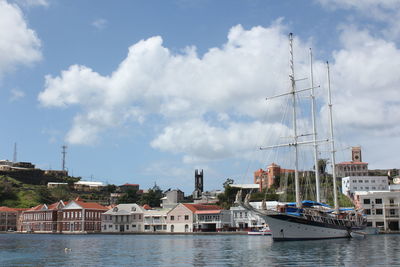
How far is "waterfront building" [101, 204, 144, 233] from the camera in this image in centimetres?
13125

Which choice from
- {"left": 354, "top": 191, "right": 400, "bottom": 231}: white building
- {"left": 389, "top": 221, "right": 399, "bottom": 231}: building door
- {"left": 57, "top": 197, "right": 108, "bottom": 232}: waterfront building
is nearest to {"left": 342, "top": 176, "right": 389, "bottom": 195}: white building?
{"left": 354, "top": 191, "right": 400, "bottom": 231}: white building

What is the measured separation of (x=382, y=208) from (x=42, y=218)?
319 ft

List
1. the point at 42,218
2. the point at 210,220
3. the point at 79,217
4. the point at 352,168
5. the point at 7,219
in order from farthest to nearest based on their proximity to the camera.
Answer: the point at 352,168
the point at 7,219
the point at 42,218
the point at 79,217
the point at 210,220

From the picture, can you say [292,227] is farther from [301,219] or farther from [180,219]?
[180,219]

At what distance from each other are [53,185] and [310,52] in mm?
140349

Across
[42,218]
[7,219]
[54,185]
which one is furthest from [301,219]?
[54,185]

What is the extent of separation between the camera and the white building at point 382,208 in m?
104

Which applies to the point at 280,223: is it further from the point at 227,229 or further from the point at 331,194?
the point at 331,194

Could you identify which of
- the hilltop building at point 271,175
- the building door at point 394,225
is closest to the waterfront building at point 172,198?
the hilltop building at point 271,175

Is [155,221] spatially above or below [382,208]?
below

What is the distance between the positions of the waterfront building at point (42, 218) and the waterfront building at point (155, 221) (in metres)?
27.3

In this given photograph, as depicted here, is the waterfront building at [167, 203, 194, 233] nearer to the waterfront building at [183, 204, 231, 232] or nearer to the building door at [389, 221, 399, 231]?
the waterfront building at [183, 204, 231, 232]

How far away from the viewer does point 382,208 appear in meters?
105

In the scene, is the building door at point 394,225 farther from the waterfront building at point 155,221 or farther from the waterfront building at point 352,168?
the waterfront building at point 352,168
